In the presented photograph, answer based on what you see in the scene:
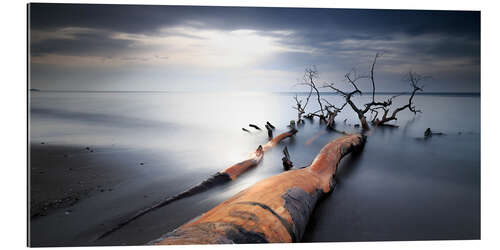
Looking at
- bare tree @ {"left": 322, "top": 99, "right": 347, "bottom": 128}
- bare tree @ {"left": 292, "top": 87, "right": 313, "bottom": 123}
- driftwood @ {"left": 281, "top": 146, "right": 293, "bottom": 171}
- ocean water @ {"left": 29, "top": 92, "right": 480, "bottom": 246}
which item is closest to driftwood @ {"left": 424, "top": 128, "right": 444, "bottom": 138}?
ocean water @ {"left": 29, "top": 92, "right": 480, "bottom": 246}

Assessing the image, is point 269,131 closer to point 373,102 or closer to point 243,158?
point 243,158

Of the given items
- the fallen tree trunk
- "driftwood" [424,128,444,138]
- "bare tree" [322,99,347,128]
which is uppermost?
"bare tree" [322,99,347,128]

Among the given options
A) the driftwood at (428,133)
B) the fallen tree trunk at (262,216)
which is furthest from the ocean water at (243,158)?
the fallen tree trunk at (262,216)

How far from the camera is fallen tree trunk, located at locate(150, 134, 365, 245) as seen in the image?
1605 millimetres

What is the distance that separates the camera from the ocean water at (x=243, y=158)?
214cm

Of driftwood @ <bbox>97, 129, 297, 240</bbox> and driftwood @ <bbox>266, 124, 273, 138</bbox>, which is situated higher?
driftwood @ <bbox>266, 124, 273, 138</bbox>

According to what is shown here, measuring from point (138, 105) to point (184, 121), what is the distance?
66 centimetres

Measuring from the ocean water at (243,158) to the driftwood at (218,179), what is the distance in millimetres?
61

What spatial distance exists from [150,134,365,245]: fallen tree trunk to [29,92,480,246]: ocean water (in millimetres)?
233

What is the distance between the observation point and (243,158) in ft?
9.60

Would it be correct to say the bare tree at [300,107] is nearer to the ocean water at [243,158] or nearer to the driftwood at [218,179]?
the ocean water at [243,158]

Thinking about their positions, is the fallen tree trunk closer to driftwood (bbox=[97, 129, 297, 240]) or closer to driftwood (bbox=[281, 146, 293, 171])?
driftwood (bbox=[97, 129, 297, 240])

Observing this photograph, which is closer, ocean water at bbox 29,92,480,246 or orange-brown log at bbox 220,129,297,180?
ocean water at bbox 29,92,480,246

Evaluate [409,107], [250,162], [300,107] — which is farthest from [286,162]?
[409,107]
